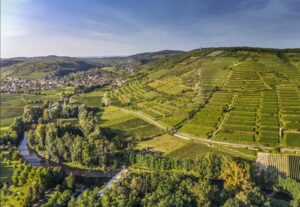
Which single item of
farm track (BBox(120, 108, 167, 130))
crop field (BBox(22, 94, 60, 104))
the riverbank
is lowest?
the riverbank

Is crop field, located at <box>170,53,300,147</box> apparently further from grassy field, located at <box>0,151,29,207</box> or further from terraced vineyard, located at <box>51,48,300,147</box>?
grassy field, located at <box>0,151,29,207</box>

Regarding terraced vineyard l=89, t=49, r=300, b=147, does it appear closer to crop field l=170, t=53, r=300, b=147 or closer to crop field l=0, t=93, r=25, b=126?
crop field l=170, t=53, r=300, b=147

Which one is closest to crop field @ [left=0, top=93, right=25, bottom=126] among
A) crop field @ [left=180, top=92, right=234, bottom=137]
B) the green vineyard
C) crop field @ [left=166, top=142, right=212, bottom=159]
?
crop field @ [left=180, top=92, right=234, bottom=137]

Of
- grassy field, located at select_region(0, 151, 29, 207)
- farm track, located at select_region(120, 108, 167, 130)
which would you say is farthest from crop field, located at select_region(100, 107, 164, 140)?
grassy field, located at select_region(0, 151, 29, 207)

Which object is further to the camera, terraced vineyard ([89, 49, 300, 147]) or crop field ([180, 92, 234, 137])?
crop field ([180, 92, 234, 137])

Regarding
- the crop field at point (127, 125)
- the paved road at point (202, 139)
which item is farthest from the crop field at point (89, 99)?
the paved road at point (202, 139)

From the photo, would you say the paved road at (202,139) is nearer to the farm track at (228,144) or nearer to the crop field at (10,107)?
the farm track at (228,144)

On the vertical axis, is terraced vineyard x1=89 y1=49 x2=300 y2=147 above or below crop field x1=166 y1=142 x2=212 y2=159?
above

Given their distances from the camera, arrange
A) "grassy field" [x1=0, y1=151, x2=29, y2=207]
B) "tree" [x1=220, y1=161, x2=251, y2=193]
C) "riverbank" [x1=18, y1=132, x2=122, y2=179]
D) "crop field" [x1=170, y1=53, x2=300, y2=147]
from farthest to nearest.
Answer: "crop field" [x1=170, y1=53, x2=300, y2=147]
"riverbank" [x1=18, y1=132, x2=122, y2=179]
"tree" [x1=220, y1=161, x2=251, y2=193]
"grassy field" [x1=0, y1=151, x2=29, y2=207]

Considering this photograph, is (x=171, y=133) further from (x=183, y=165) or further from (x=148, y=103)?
(x=148, y=103)

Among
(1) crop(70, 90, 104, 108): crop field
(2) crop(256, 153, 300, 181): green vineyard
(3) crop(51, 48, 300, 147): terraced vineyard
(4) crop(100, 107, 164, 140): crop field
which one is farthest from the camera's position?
(1) crop(70, 90, 104, 108): crop field

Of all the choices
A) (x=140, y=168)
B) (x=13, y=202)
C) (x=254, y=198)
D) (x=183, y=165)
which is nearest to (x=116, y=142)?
(x=140, y=168)
